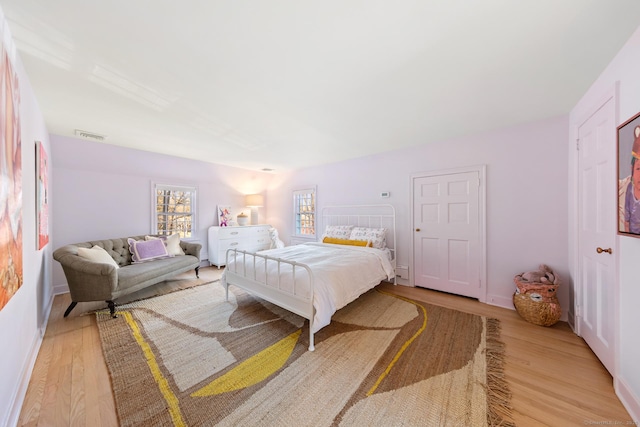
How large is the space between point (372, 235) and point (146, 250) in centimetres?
371

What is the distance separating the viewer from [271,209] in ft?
20.2

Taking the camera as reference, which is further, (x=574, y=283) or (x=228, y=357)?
(x=574, y=283)

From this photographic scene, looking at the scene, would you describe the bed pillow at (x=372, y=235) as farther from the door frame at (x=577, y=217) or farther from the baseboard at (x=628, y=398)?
the baseboard at (x=628, y=398)

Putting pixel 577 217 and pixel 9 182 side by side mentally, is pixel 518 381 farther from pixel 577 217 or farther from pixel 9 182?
pixel 9 182

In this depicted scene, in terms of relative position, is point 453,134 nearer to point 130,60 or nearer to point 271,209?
point 130,60

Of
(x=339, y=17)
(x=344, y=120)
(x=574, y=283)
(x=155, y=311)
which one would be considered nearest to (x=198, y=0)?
(x=339, y=17)

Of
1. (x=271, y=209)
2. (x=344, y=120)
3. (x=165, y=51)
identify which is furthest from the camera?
(x=271, y=209)

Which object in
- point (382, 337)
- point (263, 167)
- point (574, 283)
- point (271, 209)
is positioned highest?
point (263, 167)

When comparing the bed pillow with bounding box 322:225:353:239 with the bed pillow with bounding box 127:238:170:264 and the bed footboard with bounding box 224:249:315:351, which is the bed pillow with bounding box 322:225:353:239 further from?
the bed pillow with bounding box 127:238:170:264

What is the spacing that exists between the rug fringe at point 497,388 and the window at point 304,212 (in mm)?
3671

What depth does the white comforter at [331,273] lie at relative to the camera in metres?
2.20

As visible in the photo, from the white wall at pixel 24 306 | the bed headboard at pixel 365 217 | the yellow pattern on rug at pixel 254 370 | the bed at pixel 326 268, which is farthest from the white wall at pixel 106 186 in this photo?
the yellow pattern on rug at pixel 254 370

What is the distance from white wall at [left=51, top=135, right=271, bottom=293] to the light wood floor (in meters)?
1.62

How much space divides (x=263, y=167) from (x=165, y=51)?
12.4ft
